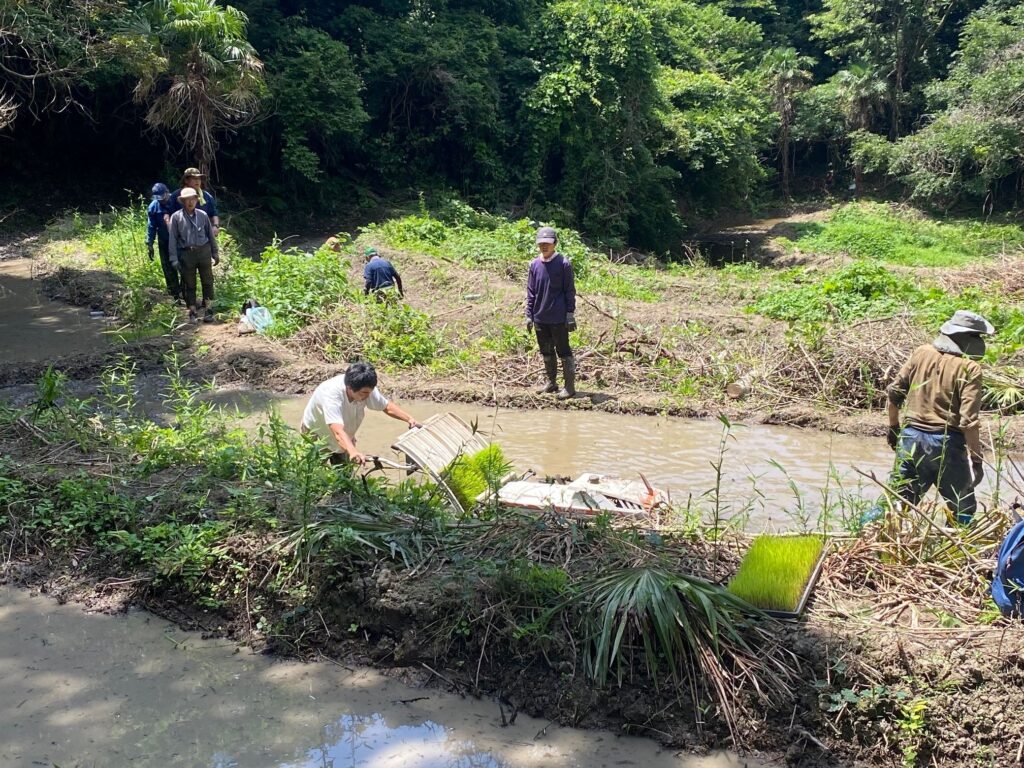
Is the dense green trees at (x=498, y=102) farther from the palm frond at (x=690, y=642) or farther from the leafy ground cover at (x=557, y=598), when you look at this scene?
the palm frond at (x=690, y=642)

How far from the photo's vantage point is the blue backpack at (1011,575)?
13.4 ft

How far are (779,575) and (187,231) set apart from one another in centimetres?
927

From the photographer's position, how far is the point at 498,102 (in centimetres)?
2405

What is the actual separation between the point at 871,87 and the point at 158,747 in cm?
3516

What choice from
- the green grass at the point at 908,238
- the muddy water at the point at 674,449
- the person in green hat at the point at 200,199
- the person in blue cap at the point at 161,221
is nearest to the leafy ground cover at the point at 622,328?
the muddy water at the point at 674,449

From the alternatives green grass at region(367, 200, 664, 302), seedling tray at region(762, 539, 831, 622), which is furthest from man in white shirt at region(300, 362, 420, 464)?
green grass at region(367, 200, 664, 302)

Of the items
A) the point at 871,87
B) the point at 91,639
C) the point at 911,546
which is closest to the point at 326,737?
the point at 91,639

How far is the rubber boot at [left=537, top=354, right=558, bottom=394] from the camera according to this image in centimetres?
972

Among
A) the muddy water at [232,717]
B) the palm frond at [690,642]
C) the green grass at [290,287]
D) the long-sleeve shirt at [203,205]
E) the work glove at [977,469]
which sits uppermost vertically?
the long-sleeve shirt at [203,205]

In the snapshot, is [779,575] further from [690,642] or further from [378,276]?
[378,276]

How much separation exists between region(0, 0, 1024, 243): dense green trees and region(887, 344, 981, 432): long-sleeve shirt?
1454cm

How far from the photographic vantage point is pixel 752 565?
4.34m

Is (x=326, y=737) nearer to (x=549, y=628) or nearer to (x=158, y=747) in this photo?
(x=158, y=747)

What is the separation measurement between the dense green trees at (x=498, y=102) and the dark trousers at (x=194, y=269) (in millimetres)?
6038
